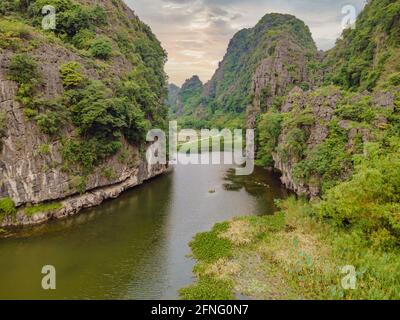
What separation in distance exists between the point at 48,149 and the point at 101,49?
18823 mm

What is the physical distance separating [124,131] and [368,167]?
28.1 meters

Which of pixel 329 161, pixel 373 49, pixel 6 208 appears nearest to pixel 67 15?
pixel 6 208

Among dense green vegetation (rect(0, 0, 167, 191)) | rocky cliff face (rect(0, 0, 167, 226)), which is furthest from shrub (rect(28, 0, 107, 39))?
rocky cliff face (rect(0, 0, 167, 226))

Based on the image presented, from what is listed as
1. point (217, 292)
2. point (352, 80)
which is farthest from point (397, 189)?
point (352, 80)

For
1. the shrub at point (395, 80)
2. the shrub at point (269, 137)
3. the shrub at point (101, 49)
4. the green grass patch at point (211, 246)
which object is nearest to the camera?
the green grass patch at point (211, 246)

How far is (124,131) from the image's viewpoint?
4291 cm

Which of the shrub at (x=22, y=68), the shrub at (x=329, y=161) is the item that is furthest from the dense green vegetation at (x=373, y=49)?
the shrub at (x=22, y=68)

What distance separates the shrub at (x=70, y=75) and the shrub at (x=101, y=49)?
9.34 meters

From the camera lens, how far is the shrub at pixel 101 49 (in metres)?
46.2

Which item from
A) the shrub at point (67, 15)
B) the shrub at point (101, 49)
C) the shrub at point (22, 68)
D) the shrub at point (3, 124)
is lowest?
the shrub at point (3, 124)

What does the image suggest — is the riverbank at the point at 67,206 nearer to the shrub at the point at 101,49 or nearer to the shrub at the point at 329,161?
the shrub at the point at 101,49

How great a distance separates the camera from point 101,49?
152 ft

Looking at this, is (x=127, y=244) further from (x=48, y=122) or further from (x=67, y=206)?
(x=48, y=122)

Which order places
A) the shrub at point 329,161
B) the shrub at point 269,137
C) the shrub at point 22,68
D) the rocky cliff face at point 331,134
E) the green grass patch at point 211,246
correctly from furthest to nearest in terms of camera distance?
the shrub at point 269,137
the rocky cliff face at point 331,134
the shrub at point 22,68
the shrub at point 329,161
the green grass patch at point 211,246
